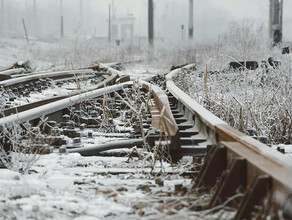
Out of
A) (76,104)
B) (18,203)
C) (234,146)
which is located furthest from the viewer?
(76,104)

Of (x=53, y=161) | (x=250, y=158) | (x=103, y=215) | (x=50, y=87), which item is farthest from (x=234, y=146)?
(x=50, y=87)

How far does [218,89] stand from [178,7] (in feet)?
600

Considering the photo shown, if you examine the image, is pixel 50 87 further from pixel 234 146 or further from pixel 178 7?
pixel 178 7

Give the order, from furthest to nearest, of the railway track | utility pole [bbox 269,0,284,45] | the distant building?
1. the distant building
2. utility pole [bbox 269,0,284,45]
3. the railway track

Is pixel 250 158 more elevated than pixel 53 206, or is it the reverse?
pixel 250 158

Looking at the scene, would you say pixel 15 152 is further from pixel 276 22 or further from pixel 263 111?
pixel 276 22

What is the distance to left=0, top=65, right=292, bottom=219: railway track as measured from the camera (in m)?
2.26

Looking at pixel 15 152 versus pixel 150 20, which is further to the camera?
pixel 150 20

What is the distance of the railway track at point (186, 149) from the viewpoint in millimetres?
2256

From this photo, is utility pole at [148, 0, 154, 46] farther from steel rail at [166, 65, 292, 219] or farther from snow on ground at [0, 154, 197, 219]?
steel rail at [166, 65, 292, 219]

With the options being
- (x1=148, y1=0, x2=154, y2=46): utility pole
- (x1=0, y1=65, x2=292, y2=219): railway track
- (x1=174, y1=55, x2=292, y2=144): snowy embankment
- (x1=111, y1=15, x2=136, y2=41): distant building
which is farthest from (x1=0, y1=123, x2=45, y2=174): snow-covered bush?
(x1=111, y1=15, x2=136, y2=41): distant building

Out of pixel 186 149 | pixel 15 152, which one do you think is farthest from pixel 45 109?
pixel 186 149

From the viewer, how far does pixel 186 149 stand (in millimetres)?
4047

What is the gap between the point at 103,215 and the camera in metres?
2.51
